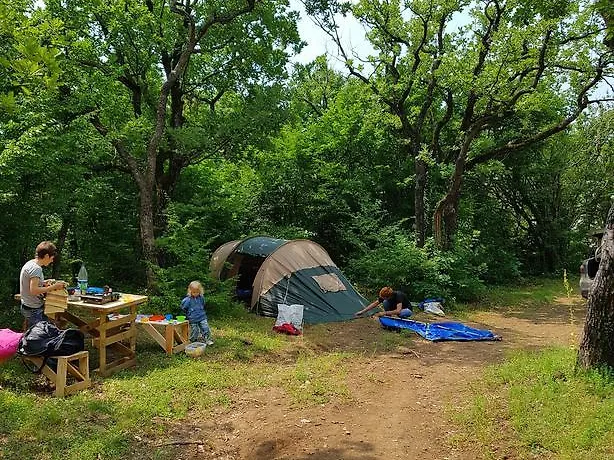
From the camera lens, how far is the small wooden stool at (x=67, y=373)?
5.10 meters

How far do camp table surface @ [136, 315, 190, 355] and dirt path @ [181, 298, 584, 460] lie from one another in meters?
1.66

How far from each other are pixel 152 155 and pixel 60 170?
7.64 feet

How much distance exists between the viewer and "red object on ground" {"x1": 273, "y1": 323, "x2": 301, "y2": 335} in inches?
331

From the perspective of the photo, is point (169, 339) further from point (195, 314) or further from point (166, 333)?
point (195, 314)

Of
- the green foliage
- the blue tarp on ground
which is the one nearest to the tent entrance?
the green foliage

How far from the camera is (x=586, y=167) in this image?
56.1 feet

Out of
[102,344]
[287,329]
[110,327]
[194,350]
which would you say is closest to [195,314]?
[194,350]

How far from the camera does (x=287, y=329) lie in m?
8.42

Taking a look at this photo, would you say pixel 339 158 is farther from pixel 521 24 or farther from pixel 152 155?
pixel 152 155

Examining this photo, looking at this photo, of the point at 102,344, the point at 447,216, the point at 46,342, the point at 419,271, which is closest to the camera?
the point at 46,342

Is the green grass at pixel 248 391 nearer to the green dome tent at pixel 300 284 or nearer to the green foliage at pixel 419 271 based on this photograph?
the green dome tent at pixel 300 284

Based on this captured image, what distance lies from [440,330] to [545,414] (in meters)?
4.32

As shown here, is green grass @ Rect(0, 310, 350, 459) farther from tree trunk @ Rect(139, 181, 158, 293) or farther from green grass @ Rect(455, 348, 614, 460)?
tree trunk @ Rect(139, 181, 158, 293)

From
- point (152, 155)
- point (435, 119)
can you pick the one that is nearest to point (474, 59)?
point (435, 119)
